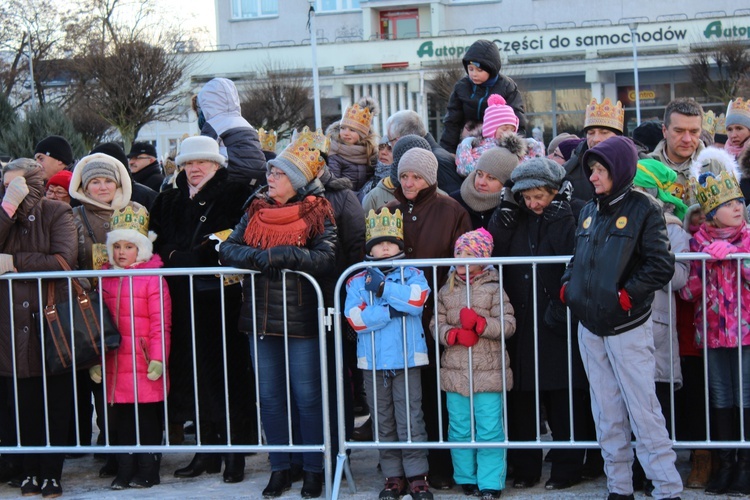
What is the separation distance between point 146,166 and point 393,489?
474cm

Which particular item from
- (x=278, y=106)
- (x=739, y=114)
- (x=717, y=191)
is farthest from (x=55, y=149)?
(x=278, y=106)

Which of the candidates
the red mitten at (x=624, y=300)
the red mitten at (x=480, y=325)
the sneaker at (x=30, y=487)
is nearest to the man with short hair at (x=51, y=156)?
the sneaker at (x=30, y=487)

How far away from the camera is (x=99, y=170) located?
654 centimetres

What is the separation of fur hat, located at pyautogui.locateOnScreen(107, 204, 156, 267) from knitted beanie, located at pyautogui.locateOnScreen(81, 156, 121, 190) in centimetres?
31

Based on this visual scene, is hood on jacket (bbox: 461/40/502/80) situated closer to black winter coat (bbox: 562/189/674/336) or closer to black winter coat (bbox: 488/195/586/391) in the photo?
black winter coat (bbox: 488/195/586/391)

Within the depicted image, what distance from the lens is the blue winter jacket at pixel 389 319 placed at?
5.61 metres

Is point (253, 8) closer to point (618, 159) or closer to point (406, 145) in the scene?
point (406, 145)

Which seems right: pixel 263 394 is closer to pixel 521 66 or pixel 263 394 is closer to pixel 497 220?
pixel 497 220

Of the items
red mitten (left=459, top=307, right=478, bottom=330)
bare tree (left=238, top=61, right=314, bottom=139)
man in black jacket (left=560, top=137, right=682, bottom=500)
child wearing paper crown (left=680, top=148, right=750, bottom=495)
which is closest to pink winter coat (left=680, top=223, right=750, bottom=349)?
child wearing paper crown (left=680, top=148, right=750, bottom=495)

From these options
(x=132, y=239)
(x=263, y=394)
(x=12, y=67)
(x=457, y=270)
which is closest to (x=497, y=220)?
(x=457, y=270)

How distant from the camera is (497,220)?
5.97 meters

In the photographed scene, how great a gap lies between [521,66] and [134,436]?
4257cm

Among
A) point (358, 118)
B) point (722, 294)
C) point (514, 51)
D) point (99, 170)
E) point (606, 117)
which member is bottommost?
point (722, 294)

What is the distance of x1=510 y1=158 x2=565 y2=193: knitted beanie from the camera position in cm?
575
